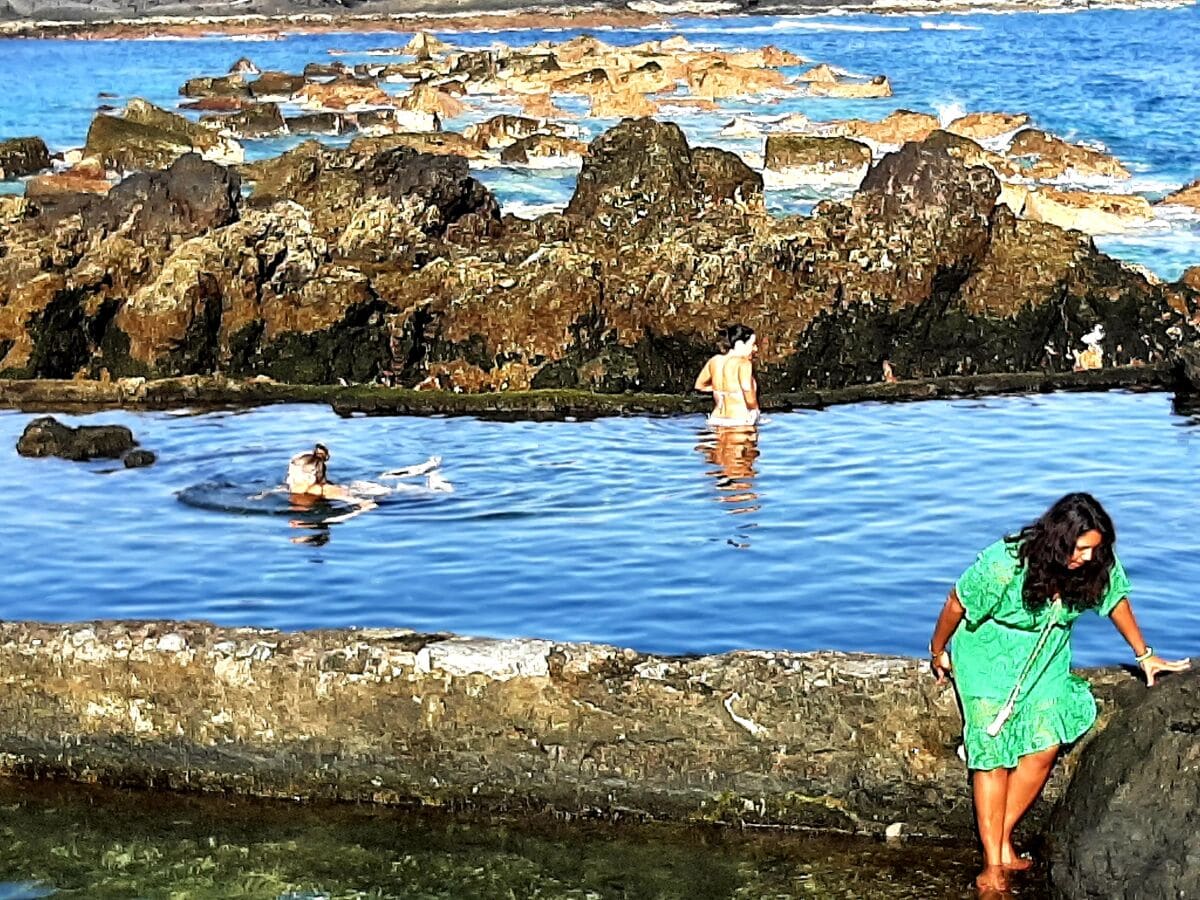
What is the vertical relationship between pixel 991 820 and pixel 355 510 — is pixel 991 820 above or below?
above

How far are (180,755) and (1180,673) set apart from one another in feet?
14.8

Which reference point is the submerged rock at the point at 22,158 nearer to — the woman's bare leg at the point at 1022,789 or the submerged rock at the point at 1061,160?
the submerged rock at the point at 1061,160

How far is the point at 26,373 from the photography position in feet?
71.2

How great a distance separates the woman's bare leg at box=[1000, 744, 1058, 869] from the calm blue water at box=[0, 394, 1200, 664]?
2669mm

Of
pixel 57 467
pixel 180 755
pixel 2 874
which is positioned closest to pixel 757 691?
pixel 180 755

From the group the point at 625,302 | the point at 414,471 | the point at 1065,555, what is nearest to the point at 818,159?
the point at 625,302

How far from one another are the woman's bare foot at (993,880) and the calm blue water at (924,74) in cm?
2843

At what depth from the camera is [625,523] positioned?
44.8 ft

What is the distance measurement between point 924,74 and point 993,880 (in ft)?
272

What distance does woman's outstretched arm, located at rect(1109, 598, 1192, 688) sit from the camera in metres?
7.32

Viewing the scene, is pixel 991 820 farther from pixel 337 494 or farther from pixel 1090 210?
pixel 1090 210

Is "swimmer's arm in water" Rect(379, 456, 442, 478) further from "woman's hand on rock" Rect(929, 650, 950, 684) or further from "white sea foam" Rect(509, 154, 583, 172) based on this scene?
"white sea foam" Rect(509, 154, 583, 172)

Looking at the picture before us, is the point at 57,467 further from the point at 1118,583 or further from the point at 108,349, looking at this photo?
the point at 1118,583

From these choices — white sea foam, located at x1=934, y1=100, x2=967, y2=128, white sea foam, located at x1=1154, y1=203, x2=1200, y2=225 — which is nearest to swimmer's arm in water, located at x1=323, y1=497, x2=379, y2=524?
white sea foam, located at x1=1154, y1=203, x2=1200, y2=225
